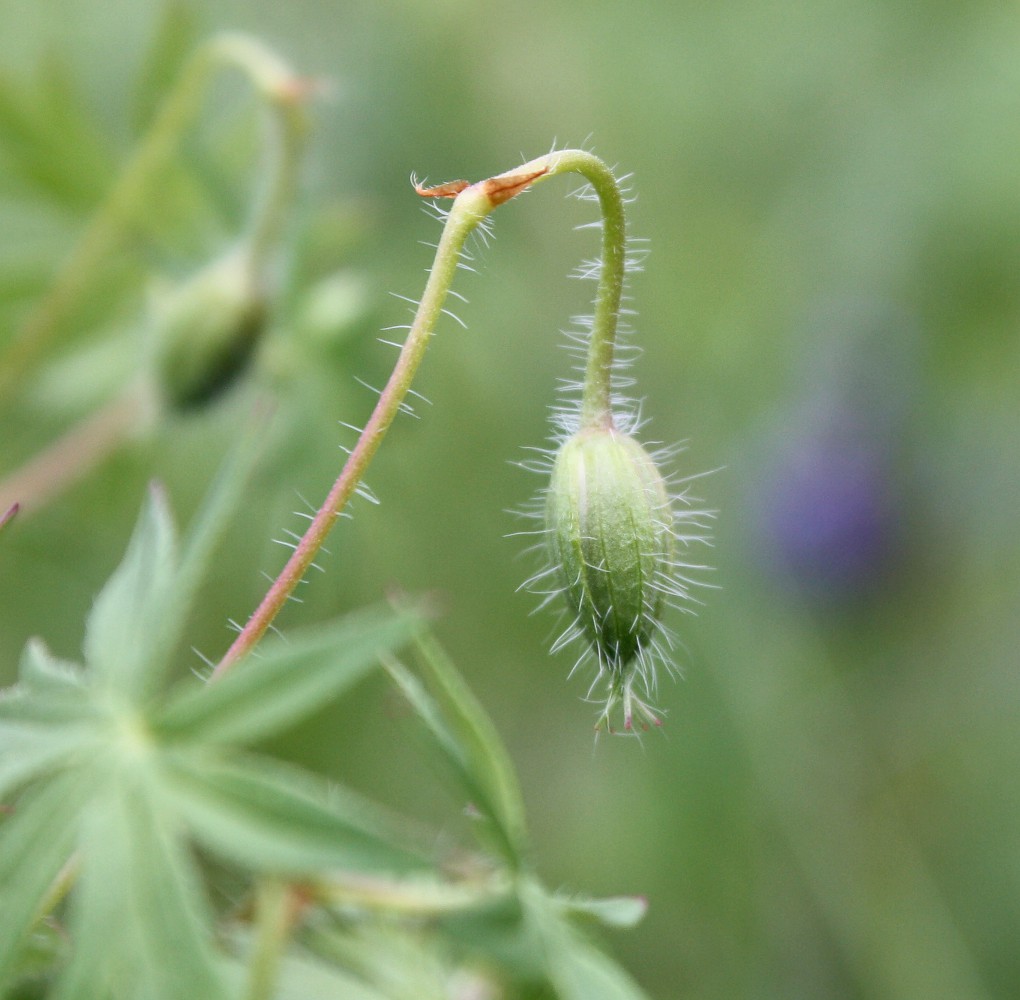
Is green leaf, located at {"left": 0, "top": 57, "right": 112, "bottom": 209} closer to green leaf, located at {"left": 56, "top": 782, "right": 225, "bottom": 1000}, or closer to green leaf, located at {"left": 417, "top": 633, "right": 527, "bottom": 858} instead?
green leaf, located at {"left": 417, "top": 633, "right": 527, "bottom": 858}

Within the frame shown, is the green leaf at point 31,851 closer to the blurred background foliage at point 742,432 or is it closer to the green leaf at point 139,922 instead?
the green leaf at point 139,922

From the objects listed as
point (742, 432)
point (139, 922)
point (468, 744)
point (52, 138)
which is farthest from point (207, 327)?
point (742, 432)

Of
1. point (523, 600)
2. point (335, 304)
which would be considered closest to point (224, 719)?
point (335, 304)

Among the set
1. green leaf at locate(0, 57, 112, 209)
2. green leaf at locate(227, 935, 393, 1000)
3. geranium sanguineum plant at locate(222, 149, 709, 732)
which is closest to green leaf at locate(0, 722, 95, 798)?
green leaf at locate(227, 935, 393, 1000)

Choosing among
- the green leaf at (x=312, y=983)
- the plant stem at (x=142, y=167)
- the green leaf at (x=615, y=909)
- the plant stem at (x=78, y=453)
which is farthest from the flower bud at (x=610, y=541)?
the plant stem at (x=78, y=453)

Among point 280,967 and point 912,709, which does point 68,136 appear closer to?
point 280,967

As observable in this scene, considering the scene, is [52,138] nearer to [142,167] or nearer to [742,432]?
[142,167]
